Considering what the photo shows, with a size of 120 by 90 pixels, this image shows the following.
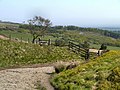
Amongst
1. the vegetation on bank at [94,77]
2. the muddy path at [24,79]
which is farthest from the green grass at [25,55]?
the vegetation on bank at [94,77]

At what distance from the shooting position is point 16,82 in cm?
1853

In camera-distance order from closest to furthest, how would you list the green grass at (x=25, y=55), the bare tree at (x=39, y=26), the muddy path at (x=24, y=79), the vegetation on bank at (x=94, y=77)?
the vegetation on bank at (x=94, y=77) < the muddy path at (x=24, y=79) < the green grass at (x=25, y=55) < the bare tree at (x=39, y=26)

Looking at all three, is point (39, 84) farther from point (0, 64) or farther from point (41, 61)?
point (41, 61)

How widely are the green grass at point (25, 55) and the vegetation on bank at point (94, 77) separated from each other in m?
8.45

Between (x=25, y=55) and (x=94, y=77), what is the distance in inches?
537

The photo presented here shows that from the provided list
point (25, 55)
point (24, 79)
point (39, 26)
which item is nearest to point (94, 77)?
point (24, 79)

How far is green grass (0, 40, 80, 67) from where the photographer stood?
2756 centimetres

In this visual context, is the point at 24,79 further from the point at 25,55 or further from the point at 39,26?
the point at 39,26

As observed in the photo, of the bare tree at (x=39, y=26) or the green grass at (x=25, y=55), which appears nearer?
the green grass at (x=25, y=55)

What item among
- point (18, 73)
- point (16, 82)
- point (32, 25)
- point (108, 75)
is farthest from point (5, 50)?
point (32, 25)

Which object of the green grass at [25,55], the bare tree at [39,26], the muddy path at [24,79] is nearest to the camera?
the muddy path at [24,79]

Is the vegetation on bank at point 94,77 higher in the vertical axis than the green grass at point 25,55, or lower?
higher

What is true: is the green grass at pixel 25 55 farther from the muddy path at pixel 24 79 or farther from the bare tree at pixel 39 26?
the bare tree at pixel 39 26

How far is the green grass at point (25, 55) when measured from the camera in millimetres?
27556
